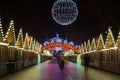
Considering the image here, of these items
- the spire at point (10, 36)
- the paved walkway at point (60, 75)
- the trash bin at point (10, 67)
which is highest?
the spire at point (10, 36)

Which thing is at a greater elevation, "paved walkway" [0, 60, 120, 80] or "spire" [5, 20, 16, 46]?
"spire" [5, 20, 16, 46]

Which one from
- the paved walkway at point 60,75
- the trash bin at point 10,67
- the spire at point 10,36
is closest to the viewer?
the paved walkway at point 60,75

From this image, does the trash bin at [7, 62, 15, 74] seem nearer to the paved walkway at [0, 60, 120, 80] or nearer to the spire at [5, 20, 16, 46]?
the paved walkway at [0, 60, 120, 80]

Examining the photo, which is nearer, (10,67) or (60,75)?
(60,75)

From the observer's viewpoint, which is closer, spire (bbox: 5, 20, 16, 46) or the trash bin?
the trash bin

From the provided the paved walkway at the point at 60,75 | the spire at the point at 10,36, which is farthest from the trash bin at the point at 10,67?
the spire at the point at 10,36

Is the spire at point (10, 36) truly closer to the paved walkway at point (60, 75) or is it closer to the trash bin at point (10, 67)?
the trash bin at point (10, 67)

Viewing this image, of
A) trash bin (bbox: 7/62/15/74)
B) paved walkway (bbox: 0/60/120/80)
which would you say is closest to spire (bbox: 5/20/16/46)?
trash bin (bbox: 7/62/15/74)

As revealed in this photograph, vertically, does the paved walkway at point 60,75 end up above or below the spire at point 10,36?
below

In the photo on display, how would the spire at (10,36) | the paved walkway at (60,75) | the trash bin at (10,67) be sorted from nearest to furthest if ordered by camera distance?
the paved walkway at (60,75), the trash bin at (10,67), the spire at (10,36)

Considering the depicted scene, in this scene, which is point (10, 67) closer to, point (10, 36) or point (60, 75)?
point (10, 36)

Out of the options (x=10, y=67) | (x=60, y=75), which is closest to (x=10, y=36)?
(x=10, y=67)

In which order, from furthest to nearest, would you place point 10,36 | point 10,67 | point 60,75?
point 10,36
point 10,67
point 60,75

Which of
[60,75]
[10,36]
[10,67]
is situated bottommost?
[60,75]
